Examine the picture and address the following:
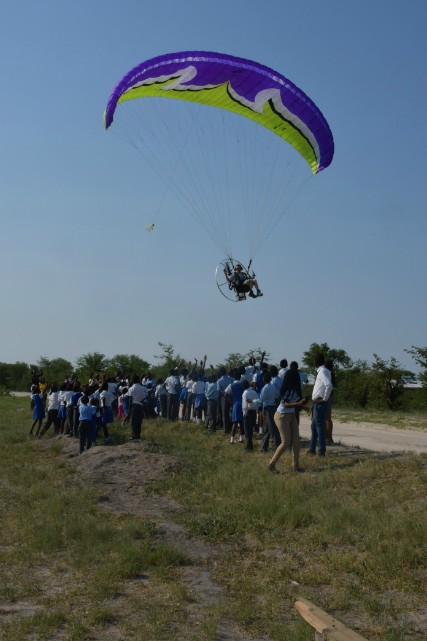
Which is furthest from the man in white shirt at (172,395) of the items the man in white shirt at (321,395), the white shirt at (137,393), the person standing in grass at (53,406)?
the man in white shirt at (321,395)

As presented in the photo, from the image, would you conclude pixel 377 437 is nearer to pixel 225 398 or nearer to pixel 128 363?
pixel 225 398

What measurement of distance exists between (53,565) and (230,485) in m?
4.23

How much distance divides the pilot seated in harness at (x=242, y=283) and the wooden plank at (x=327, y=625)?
12242mm

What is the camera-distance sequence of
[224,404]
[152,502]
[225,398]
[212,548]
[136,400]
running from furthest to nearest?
1. [224,404]
2. [225,398]
3. [136,400]
4. [152,502]
5. [212,548]

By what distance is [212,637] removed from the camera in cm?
644

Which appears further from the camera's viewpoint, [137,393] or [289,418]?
[137,393]

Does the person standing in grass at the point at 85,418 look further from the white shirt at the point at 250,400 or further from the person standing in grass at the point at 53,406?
the person standing in grass at the point at 53,406

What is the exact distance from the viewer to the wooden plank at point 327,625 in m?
5.34

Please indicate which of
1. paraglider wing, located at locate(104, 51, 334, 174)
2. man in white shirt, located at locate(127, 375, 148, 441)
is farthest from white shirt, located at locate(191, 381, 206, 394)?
paraglider wing, located at locate(104, 51, 334, 174)

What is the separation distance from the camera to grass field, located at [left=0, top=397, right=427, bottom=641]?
270 inches

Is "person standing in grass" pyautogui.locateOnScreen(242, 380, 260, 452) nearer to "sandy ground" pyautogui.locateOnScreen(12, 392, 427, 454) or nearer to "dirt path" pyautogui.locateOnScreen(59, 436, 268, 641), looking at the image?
"dirt path" pyautogui.locateOnScreen(59, 436, 268, 641)

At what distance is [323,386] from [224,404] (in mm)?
5628

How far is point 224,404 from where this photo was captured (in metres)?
18.8

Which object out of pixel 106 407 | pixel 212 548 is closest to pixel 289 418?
pixel 212 548
